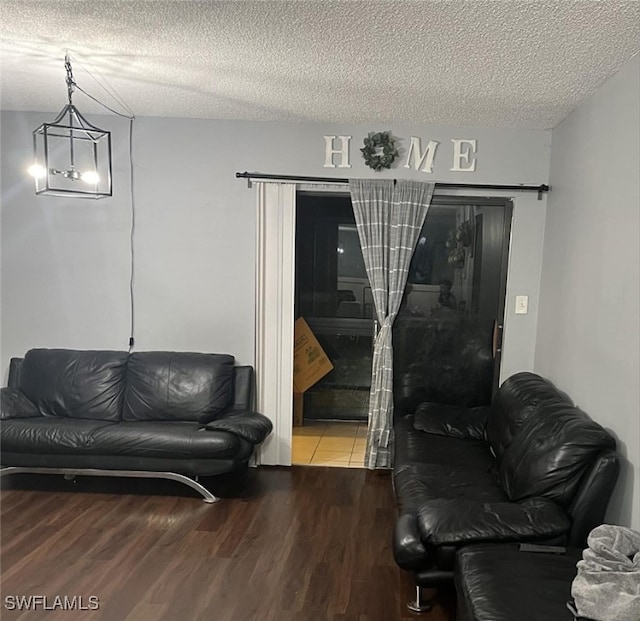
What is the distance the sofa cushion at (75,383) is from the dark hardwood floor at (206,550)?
459 mm

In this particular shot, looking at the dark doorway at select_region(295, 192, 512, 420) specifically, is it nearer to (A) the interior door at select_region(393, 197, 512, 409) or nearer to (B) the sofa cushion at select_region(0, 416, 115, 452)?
(A) the interior door at select_region(393, 197, 512, 409)

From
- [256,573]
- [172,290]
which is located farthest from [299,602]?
[172,290]

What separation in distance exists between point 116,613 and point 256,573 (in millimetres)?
633

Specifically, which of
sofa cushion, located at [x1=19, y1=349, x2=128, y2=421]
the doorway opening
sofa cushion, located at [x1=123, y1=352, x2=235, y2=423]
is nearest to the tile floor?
the doorway opening

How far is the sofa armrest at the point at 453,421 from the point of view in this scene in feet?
10.8

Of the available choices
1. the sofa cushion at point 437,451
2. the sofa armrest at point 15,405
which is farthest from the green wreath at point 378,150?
the sofa armrest at point 15,405

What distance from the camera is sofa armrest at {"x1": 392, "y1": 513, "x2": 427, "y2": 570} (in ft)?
6.62

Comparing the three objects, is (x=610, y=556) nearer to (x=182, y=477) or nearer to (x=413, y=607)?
(x=413, y=607)

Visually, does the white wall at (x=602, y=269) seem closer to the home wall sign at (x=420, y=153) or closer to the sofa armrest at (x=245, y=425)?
the home wall sign at (x=420, y=153)

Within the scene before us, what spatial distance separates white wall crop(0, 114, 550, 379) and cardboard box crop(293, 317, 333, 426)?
0.73 meters

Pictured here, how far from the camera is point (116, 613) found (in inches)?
85.5

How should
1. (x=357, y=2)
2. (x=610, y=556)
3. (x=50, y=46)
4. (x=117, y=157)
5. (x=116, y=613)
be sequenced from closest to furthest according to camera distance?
(x=610, y=556) → (x=357, y=2) → (x=116, y=613) → (x=50, y=46) → (x=117, y=157)

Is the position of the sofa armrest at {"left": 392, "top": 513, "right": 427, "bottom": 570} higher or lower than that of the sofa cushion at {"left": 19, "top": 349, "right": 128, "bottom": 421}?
lower

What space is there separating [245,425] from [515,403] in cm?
162
